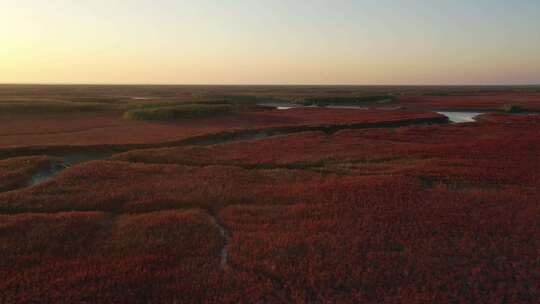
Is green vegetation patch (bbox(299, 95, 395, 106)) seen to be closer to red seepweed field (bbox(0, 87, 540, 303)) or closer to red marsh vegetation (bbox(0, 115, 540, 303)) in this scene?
red seepweed field (bbox(0, 87, 540, 303))

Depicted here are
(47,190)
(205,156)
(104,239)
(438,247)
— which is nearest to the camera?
(438,247)

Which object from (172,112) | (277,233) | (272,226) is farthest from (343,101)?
(277,233)

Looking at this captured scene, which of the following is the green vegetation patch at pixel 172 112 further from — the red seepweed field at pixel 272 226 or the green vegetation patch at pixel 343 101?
the green vegetation patch at pixel 343 101

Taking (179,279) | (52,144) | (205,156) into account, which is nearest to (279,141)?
(205,156)

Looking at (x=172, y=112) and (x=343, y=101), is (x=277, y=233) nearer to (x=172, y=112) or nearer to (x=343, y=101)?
(x=172, y=112)

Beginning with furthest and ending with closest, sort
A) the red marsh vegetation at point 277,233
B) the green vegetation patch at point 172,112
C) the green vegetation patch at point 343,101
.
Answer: the green vegetation patch at point 343,101
the green vegetation patch at point 172,112
the red marsh vegetation at point 277,233

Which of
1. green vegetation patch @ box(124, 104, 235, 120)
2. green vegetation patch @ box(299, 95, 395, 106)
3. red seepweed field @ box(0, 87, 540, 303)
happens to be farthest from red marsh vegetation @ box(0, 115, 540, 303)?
green vegetation patch @ box(299, 95, 395, 106)

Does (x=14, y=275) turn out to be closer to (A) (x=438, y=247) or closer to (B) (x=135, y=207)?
(B) (x=135, y=207)

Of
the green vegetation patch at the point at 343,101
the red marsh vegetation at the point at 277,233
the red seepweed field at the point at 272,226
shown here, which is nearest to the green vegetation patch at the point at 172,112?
the red seepweed field at the point at 272,226
